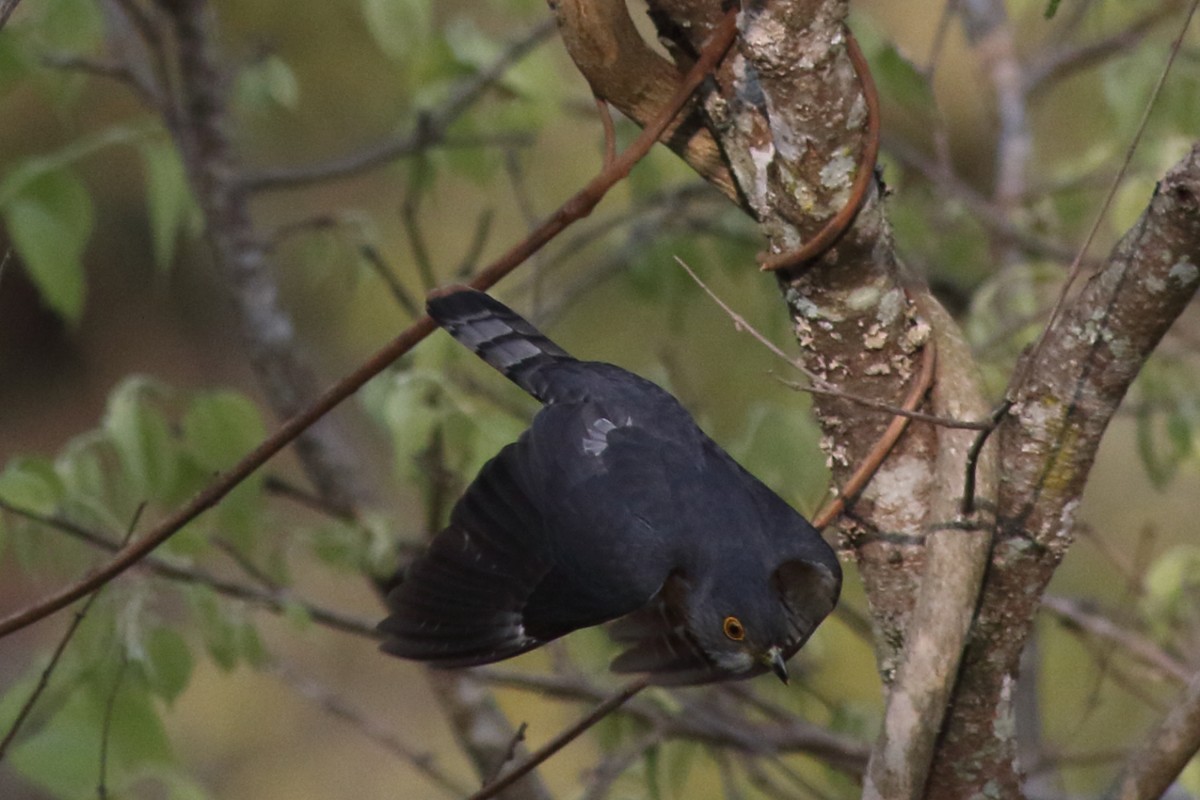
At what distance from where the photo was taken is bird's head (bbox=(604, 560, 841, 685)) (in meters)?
1.91

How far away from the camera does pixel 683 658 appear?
1992 millimetres

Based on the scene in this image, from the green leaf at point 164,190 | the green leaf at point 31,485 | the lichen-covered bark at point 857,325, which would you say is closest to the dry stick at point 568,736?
the lichen-covered bark at point 857,325

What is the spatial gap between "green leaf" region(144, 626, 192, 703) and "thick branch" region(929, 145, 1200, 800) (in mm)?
1346

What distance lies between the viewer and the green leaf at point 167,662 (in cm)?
231

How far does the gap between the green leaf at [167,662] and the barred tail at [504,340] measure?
2.41ft

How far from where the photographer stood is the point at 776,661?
1.91m

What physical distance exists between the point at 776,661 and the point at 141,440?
1.31m

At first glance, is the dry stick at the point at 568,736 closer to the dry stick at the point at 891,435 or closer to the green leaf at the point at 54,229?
the dry stick at the point at 891,435

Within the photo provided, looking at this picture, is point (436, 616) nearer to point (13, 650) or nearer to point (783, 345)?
point (783, 345)

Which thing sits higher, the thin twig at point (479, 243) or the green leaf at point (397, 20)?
the green leaf at point (397, 20)

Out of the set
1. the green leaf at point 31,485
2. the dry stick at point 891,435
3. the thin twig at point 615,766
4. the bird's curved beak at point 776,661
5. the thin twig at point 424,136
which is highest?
the thin twig at point 424,136

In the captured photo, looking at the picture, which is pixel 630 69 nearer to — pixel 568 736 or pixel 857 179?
pixel 857 179

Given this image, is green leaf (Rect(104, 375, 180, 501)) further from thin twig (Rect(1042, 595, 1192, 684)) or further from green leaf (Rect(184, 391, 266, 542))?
thin twig (Rect(1042, 595, 1192, 684))

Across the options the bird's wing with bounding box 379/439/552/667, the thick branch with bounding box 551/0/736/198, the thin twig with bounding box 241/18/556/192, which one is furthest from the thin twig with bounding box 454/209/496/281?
the thick branch with bounding box 551/0/736/198
